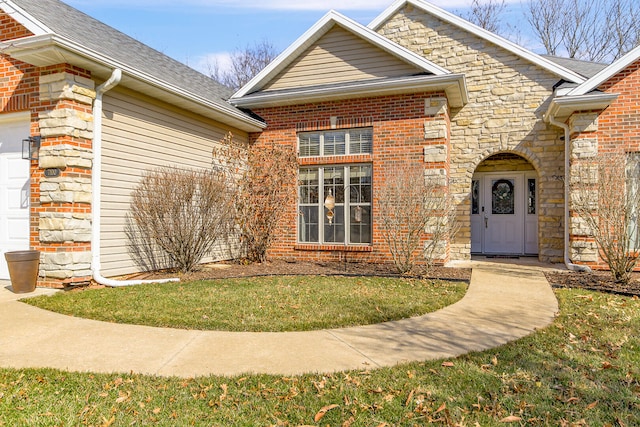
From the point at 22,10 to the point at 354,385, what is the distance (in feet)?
23.9

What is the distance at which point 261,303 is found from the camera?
210 inches

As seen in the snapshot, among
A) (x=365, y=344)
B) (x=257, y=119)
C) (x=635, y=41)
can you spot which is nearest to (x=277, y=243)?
(x=257, y=119)

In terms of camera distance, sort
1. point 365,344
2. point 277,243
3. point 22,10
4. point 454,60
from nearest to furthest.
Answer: point 365,344
point 22,10
point 277,243
point 454,60

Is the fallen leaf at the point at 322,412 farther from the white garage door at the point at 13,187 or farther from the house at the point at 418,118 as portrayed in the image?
the house at the point at 418,118

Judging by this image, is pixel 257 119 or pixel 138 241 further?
pixel 257 119

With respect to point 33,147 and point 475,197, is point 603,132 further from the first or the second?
point 33,147

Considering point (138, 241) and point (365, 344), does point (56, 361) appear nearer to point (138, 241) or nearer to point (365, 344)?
point (365, 344)

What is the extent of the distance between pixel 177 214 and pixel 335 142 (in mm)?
4117

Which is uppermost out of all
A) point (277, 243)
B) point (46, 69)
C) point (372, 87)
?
point (372, 87)

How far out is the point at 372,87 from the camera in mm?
8891

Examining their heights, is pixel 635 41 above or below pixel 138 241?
above

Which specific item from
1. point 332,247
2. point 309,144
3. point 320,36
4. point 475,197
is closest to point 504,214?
point 475,197

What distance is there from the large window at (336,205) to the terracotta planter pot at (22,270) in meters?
5.47

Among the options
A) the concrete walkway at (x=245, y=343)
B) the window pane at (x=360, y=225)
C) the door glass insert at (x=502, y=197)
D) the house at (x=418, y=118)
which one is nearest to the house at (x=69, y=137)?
the concrete walkway at (x=245, y=343)
